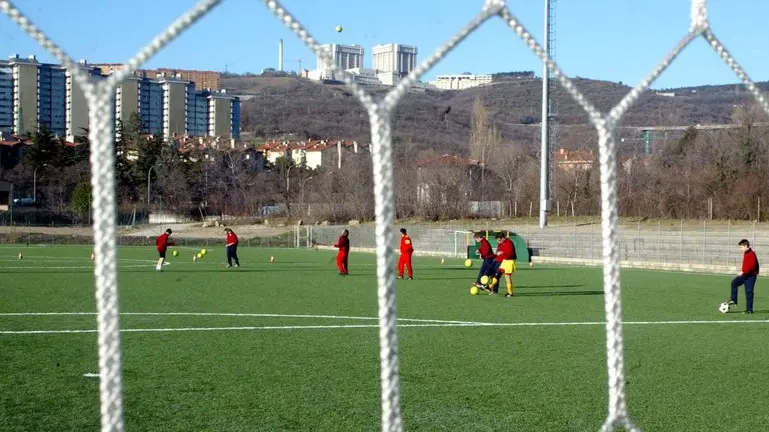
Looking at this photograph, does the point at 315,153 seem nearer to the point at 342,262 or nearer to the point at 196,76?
the point at 342,262

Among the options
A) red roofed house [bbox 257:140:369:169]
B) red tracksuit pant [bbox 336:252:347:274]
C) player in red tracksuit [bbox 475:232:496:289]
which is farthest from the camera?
red roofed house [bbox 257:140:369:169]

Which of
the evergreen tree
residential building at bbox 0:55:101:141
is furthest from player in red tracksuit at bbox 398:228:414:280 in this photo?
residential building at bbox 0:55:101:141

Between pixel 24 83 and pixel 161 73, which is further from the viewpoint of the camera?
pixel 161 73

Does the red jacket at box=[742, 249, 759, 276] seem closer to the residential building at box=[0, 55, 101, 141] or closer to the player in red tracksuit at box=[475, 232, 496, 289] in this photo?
the player in red tracksuit at box=[475, 232, 496, 289]

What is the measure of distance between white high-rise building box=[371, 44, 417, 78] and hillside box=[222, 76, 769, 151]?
182 feet

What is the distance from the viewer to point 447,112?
9719 centimetres

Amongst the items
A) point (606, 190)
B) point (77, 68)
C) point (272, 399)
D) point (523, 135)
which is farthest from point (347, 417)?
point (523, 135)

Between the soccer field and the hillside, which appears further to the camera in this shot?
the hillside

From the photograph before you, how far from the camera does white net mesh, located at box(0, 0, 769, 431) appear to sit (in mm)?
2496

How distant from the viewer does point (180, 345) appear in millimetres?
12453

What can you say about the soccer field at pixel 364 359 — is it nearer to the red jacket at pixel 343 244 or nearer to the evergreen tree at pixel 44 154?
the red jacket at pixel 343 244

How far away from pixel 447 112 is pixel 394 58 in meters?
92.5

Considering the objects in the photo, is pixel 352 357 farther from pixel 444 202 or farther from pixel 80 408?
pixel 444 202

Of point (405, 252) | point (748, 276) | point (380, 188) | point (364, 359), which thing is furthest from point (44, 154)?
point (380, 188)
